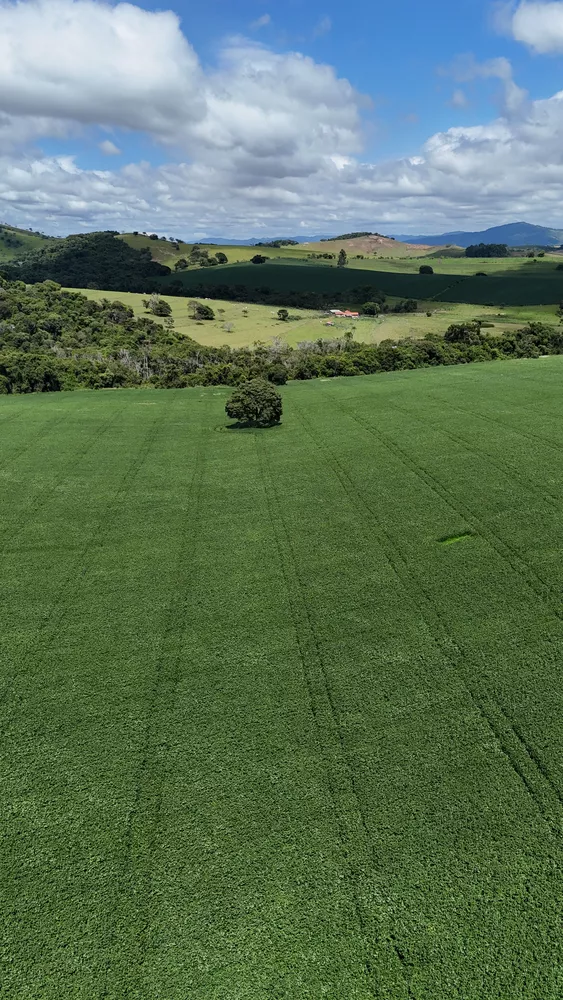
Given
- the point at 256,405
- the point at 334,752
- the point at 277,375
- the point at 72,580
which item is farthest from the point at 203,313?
the point at 334,752

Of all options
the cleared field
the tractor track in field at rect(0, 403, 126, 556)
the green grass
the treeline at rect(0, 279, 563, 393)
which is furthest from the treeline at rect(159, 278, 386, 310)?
the green grass

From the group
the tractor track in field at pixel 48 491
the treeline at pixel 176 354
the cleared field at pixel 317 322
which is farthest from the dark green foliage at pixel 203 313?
the tractor track in field at pixel 48 491

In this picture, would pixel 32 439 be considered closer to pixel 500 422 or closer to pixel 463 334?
pixel 500 422

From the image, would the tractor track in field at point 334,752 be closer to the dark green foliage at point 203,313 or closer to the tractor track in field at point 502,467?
the tractor track in field at point 502,467

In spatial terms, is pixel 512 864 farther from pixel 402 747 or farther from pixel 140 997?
pixel 140 997

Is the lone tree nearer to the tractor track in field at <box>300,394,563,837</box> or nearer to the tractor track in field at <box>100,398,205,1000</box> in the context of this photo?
the tractor track in field at <box>300,394,563,837</box>

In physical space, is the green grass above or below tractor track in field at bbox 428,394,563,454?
below
